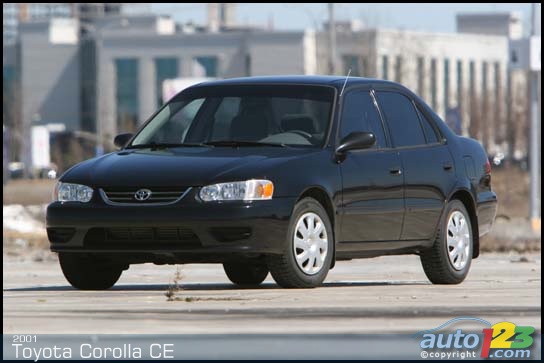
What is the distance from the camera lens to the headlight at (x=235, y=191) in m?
12.0

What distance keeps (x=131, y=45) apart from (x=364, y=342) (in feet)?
437

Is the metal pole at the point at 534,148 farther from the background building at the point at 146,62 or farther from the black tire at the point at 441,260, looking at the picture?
the background building at the point at 146,62

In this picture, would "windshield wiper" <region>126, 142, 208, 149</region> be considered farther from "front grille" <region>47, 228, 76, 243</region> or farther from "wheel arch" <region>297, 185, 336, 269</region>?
"front grille" <region>47, 228, 76, 243</region>

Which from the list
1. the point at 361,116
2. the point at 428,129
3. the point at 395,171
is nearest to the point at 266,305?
the point at 395,171

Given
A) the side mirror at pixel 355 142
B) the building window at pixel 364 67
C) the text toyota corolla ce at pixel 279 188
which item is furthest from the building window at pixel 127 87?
the side mirror at pixel 355 142

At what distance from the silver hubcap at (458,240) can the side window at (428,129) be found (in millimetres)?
627

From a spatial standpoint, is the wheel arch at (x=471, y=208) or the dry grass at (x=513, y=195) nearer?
the wheel arch at (x=471, y=208)

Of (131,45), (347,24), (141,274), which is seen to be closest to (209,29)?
(131,45)

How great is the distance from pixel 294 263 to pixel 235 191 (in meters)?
0.64

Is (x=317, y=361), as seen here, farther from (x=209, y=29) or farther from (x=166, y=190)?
(x=209, y=29)

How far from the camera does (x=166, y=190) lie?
39.5 feet

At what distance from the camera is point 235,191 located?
39.4 feet

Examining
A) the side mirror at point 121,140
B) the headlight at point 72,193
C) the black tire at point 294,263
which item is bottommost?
the black tire at point 294,263

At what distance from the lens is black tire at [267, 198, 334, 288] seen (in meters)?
12.1
